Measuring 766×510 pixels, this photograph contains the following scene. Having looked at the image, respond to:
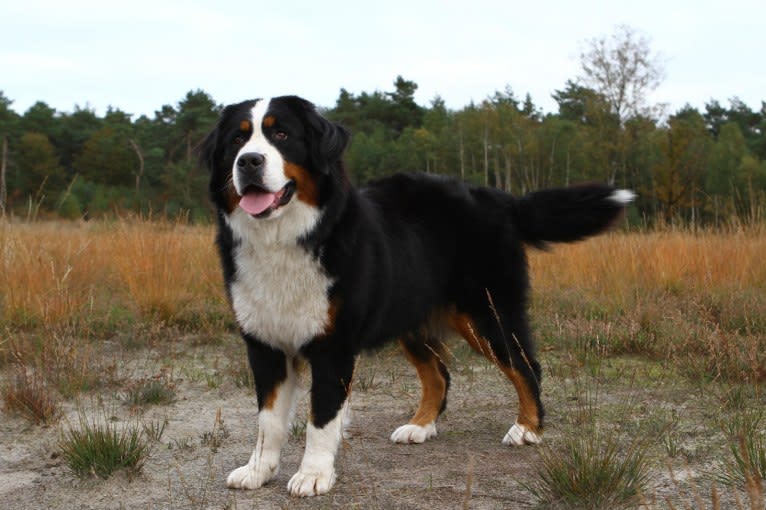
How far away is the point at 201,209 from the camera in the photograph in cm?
2931

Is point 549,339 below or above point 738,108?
below

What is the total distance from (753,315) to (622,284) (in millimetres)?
1643

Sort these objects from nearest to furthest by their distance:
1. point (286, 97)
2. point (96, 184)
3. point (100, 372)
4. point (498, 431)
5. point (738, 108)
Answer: point (286, 97)
point (498, 431)
point (100, 372)
point (96, 184)
point (738, 108)

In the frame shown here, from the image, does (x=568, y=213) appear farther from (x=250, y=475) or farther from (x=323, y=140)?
(x=250, y=475)

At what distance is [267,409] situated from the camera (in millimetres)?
3729

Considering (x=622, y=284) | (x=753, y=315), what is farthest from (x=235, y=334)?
(x=753, y=315)

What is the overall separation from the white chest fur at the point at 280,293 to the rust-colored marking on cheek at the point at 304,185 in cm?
21

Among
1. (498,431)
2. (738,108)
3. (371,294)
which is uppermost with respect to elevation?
(738,108)

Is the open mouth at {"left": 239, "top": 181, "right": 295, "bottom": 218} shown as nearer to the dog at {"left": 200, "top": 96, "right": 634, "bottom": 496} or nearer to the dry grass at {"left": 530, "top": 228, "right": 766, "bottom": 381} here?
the dog at {"left": 200, "top": 96, "right": 634, "bottom": 496}

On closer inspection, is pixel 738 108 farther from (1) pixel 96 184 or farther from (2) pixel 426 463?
(2) pixel 426 463

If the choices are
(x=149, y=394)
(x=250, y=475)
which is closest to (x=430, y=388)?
(x=250, y=475)

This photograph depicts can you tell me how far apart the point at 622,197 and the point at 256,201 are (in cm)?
234

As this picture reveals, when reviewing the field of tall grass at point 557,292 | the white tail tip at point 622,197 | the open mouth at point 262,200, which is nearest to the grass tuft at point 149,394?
the field of tall grass at point 557,292

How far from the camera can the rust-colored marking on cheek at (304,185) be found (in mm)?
3689
